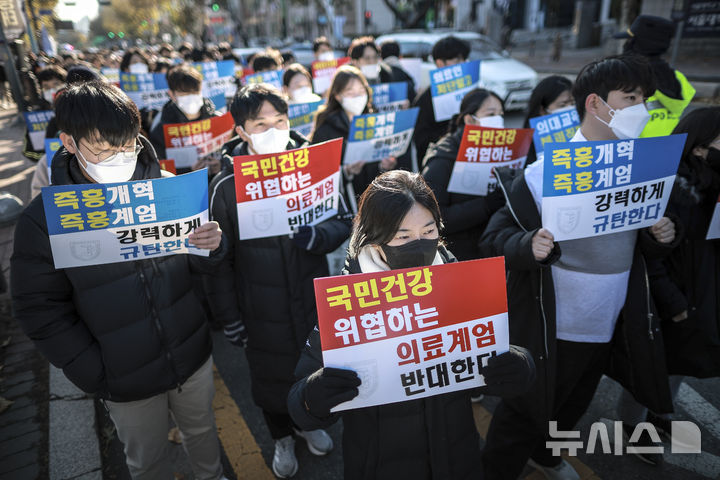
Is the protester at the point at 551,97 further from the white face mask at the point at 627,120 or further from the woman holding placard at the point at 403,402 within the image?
the woman holding placard at the point at 403,402

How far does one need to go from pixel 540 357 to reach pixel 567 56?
21.5 meters

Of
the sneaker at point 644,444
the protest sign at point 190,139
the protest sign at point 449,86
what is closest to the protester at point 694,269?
the sneaker at point 644,444

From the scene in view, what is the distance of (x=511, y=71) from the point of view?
11.6 meters

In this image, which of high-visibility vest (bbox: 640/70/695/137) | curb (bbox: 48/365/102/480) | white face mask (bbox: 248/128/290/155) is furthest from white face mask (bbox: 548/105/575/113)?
curb (bbox: 48/365/102/480)

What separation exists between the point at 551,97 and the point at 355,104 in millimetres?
1500

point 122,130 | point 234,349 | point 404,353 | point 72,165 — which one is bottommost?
point 234,349

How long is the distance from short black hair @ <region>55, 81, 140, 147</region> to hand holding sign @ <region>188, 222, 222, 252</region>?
0.45 metres

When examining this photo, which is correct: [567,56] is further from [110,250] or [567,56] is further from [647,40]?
[110,250]

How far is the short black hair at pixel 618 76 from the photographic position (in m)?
2.27

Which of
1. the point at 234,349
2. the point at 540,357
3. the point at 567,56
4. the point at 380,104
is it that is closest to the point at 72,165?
the point at 540,357

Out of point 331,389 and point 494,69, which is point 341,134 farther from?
point 494,69

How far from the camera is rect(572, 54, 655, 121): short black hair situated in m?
2.27

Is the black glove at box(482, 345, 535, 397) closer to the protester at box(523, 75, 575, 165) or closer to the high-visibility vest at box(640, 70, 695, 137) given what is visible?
the protester at box(523, 75, 575, 165)

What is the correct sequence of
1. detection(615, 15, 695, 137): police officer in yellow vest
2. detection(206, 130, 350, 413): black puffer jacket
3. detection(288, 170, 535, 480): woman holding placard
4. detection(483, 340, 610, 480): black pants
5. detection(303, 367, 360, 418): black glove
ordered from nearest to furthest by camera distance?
detection(303, 367, 360, 418): black glove
detection(288, 170, 535, 480): woman holding placard
detection(483, 340, 610, 480): black pants
detection(206, 130, 350, 413): black puffer jacket
detection(615, 15, 695, 137): police officer in yellow vest
